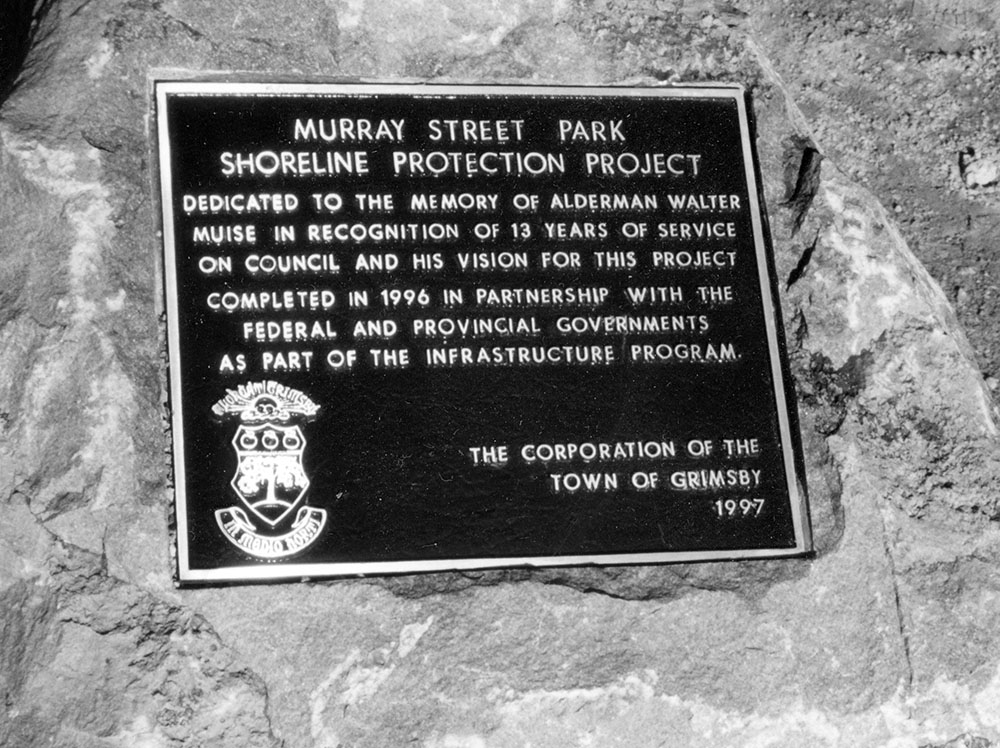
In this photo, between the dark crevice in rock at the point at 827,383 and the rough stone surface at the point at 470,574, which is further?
the dark crevice in rock at the point at 827,383

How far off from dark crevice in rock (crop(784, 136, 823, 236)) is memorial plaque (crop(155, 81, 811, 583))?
0.10 meters

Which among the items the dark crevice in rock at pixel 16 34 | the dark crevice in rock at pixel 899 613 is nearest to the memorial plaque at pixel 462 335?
the dark crevice in rock at pixel 899 613

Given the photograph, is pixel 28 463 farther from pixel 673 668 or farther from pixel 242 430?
pixel 673 668

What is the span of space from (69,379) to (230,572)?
1.90 ft

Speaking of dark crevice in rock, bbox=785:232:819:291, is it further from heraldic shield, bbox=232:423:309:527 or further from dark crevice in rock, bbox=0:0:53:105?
dark crevice in rock, bbox=0:0:53:105

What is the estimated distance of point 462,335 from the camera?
8.94 ft

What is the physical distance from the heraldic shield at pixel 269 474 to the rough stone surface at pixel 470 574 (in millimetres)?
127

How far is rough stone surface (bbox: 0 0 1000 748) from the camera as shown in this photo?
2443 millimetres

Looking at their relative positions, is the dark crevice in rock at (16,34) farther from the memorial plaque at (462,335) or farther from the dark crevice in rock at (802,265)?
the dark crevice in rock at (802,265)

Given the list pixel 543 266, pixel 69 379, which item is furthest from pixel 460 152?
pixel 69 379

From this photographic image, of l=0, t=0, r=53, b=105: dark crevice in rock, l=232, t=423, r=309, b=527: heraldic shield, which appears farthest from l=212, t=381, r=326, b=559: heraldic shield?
l=0, t=0, r=53, b=105: dark crevice in rock

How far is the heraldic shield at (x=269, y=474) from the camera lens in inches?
99.4

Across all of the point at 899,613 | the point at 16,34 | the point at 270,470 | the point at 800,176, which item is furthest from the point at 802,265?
the point at 16,34

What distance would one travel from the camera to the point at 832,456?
8.98ft
